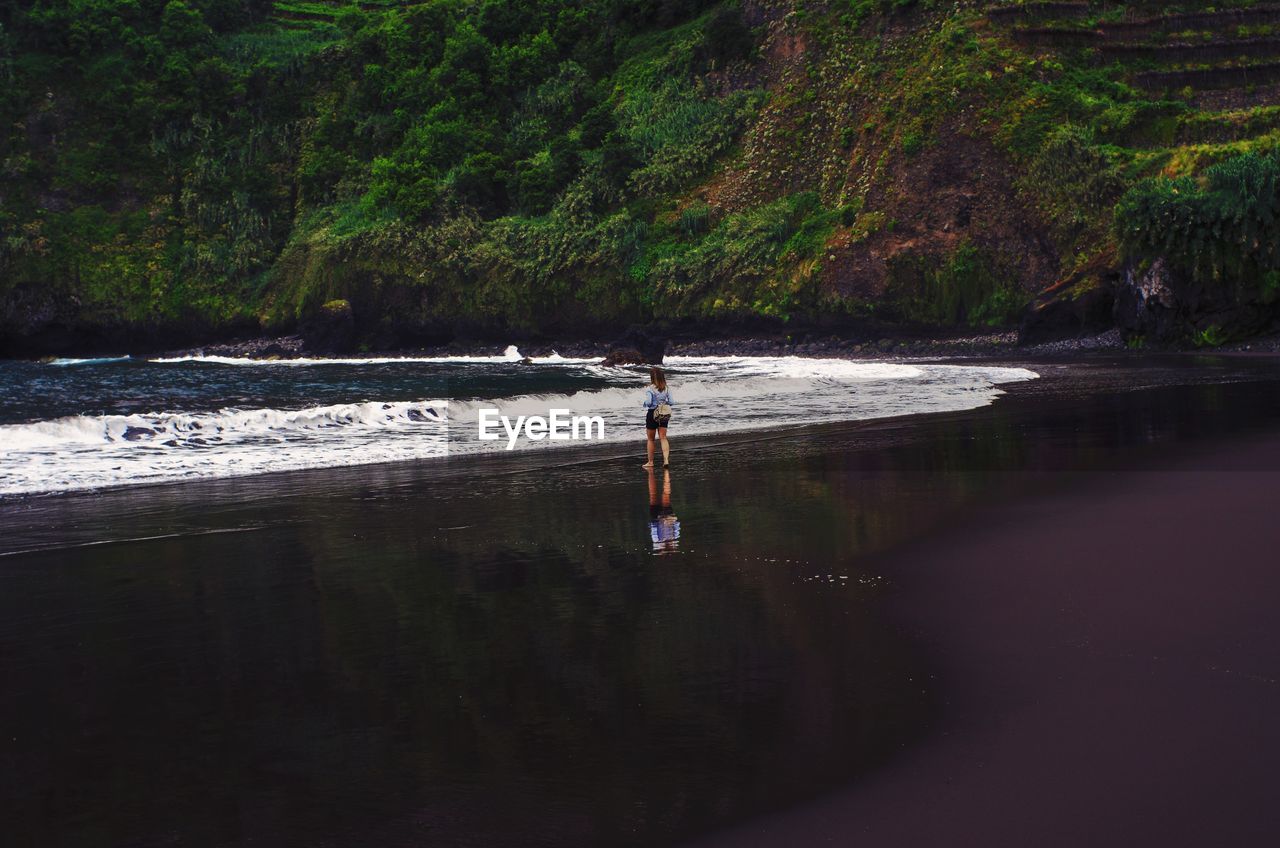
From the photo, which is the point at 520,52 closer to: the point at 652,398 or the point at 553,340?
the point at 553,340

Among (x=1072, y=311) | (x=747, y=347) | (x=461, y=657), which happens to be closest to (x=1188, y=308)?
(x=1072, y=311)

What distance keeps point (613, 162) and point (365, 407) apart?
31.8 meters

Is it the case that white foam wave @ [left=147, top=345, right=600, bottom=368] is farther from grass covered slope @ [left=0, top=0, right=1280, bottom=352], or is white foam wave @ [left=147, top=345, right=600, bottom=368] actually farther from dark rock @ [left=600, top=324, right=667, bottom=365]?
dark rock @ [left=600, top=324, right=667, bottom=365]

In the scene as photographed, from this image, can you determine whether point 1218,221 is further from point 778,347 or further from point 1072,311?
point 778,347

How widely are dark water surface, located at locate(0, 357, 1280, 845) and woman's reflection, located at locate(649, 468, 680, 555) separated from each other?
5 cm

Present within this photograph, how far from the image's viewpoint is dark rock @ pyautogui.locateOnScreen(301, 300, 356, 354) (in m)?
50.1

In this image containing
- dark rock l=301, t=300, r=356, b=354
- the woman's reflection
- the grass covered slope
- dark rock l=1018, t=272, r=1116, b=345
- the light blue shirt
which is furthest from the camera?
dark rock l=301, t=300, r=356, b=354

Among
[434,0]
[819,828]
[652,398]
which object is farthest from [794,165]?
[819,828]

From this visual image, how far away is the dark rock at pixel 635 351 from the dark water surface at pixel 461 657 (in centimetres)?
2316

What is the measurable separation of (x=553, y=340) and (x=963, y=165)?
691 inches

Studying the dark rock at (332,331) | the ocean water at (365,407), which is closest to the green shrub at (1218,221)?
the ocean water at (365,407)

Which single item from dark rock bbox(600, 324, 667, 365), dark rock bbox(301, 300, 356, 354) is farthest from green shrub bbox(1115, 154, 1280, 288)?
dark rock bbox(301, 300, 356, 354)

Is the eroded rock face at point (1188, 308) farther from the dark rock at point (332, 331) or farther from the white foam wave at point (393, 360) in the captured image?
the dark rock at point (332, 331)

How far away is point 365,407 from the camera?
19.2m
